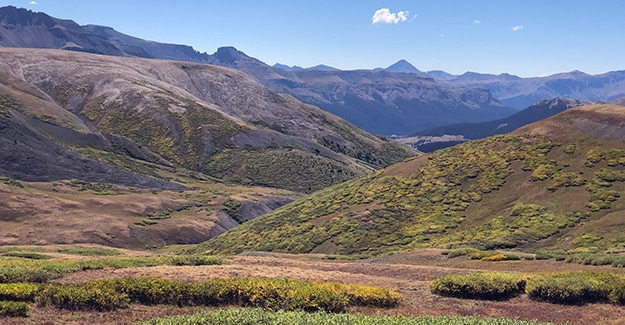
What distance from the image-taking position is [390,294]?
2075 cm

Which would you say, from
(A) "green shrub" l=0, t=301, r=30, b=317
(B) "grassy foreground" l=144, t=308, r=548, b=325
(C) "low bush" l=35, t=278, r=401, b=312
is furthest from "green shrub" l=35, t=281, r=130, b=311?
(B) "grassy foreground" l=144, t=308, r=548, b=325

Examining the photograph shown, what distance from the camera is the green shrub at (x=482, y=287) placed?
22.4m

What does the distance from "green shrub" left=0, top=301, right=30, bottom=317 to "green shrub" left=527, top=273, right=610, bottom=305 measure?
794 inches

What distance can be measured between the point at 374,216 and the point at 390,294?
3622cm

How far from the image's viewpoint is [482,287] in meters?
22.6

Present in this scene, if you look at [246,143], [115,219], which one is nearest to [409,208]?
[115,219]

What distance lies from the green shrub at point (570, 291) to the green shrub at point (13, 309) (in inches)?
794

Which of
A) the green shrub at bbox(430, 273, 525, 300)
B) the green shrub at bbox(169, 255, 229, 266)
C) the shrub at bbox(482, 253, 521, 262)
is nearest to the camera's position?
the green shrub at bbox(430, 273, 525, 300)

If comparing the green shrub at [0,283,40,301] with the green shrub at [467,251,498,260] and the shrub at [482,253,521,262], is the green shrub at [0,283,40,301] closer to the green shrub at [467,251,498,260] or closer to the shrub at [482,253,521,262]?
the shrub at [482,253,521,262]

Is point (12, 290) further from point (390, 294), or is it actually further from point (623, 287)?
point (623, 287)

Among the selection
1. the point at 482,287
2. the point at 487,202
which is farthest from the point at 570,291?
the point at 487,202

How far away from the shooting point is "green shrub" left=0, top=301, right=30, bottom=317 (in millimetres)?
15929

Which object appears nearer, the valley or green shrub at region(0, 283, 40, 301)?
green shrub at region(0, 283, 40, 301)

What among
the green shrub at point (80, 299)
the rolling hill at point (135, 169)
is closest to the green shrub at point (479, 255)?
the green shrub at point (80, 299)
